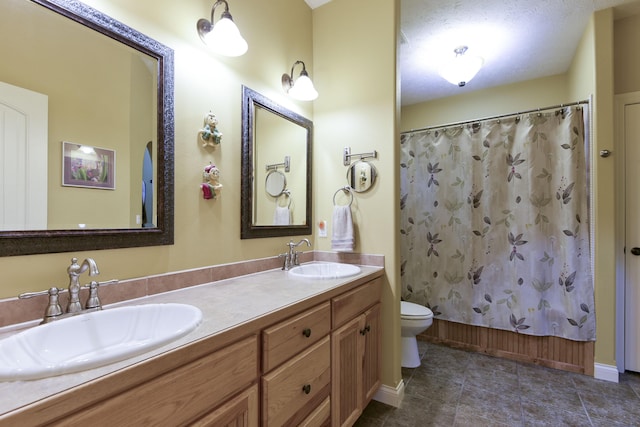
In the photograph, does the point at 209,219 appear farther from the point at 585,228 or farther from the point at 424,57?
the point at 585,228

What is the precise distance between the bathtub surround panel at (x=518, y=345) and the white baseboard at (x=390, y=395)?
3.47ft

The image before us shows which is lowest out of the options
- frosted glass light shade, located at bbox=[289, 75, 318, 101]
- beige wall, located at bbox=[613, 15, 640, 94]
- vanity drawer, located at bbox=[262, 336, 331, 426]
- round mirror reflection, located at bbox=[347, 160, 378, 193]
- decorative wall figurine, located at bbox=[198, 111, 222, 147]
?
vanity drawer, located at bbox=[262, 336, 331, 426]

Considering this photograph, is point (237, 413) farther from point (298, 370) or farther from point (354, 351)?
point (354, 351)

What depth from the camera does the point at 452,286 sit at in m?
2.64

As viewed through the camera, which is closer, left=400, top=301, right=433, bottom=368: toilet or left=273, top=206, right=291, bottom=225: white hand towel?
left=273, top=206, right=291, bottom=225: white hand towel

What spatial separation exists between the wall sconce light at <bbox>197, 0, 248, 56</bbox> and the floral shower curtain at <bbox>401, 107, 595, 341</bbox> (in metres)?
1.97

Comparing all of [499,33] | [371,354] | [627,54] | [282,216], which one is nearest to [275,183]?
[282,216]

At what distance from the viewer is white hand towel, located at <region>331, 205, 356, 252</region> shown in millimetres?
1893

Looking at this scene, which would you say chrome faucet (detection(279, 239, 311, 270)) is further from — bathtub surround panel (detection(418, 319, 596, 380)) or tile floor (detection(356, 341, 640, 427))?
bathtub surround panel (detection(418, 319, 596, 380))

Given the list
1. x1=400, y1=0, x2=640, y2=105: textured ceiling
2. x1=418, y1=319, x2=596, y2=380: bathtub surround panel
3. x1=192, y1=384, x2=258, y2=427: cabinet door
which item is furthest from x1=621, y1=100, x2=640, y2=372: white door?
x1=192, y1=384, x2=258, y2=427: cabinet door

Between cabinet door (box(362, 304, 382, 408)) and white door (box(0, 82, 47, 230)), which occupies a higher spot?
white door (box(0, 82, 47, 230))

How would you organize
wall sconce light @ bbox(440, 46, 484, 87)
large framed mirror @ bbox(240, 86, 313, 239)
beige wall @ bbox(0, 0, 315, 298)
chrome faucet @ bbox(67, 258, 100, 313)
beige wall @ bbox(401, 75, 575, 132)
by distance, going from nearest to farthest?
chrome faucet @ bbox(67, 258, 100, 313), beige wall @ bbox(0, 0, 315, 298), large framed mirror @ bbox(240, 86, 313, 239), wall sconce light @ bbox(440, 46, 484, 87), beige wall @ bbox(401, 75, 575, 132)

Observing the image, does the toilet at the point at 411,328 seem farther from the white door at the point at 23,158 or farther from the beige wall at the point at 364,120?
the white door at the point at 23,158

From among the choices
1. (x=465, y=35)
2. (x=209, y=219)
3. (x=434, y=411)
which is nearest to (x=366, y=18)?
(x=465, y=35)
